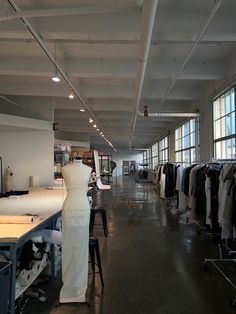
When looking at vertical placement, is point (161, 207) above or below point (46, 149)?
below

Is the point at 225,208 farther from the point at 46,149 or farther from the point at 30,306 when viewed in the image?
the point at 46,149

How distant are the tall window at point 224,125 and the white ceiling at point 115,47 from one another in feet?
1.85

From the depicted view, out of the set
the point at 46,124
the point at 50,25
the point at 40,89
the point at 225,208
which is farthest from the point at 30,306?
the point at 46,124

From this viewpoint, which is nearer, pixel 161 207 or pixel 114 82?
pixel 114 82

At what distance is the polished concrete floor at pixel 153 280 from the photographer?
2.76 m

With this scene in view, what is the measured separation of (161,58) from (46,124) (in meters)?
3.98

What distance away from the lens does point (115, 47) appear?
4.77 m

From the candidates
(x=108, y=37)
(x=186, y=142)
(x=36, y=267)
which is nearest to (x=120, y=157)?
(x=186, y=142)

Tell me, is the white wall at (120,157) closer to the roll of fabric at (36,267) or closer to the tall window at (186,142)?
the tall window at (186,142)

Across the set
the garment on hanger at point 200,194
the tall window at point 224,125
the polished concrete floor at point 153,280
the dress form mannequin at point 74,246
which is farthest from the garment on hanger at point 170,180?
the dress form mannequin at point 74,246

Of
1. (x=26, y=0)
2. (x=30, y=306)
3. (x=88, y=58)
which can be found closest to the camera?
(x=30, y=306)

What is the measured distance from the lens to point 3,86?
263 inches

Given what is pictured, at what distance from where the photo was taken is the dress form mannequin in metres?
2.77

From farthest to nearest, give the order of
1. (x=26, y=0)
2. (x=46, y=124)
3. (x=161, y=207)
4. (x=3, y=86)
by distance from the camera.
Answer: (x=161, y=207) < (x=46, y=124) < (x=3, y=86) < (x=26, y=0)
